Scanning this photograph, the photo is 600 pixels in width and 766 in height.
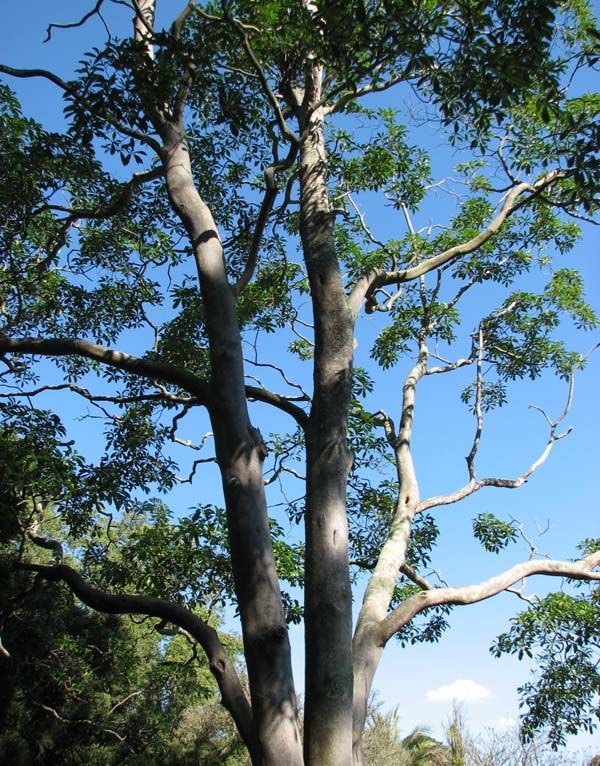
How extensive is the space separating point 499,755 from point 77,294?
48.3ft

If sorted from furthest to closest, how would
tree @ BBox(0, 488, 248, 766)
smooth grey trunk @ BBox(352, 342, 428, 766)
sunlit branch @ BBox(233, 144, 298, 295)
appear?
1. tree @ BBox(0, 488, 248, 766)
2. sunlit branch @ BBox(233, 144, 298, 295)
3. smooth grey trunk @ BBox(352, 342, 428, 766)

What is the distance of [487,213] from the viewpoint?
758cm

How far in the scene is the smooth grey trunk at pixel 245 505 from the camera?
3.30m

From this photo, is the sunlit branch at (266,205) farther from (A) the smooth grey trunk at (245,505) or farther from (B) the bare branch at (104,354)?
(B) the bare branch at (104,354)

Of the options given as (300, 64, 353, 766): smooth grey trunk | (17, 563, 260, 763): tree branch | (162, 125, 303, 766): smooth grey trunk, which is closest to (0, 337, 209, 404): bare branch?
(162, 125, 303, 766): smooth grey trunk

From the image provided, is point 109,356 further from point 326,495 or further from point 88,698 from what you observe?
point 88,698

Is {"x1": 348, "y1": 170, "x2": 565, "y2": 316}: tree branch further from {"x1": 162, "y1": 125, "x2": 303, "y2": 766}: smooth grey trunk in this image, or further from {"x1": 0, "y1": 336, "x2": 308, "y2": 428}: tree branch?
{"x1": 0, "y1": 336, "x2": 308, "y2": 428}: tree branch

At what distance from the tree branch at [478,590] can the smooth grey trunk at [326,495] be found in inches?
20.7

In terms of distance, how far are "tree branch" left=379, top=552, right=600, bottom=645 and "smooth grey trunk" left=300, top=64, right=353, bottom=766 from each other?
53cm

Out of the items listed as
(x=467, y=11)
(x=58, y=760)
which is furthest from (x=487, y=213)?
(x=58, y=760)

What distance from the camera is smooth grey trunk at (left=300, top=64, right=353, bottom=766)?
3.36 m

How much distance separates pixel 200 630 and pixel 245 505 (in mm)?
751

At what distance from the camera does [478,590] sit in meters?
4.56

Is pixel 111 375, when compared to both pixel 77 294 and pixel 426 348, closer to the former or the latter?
pixel 77 294
